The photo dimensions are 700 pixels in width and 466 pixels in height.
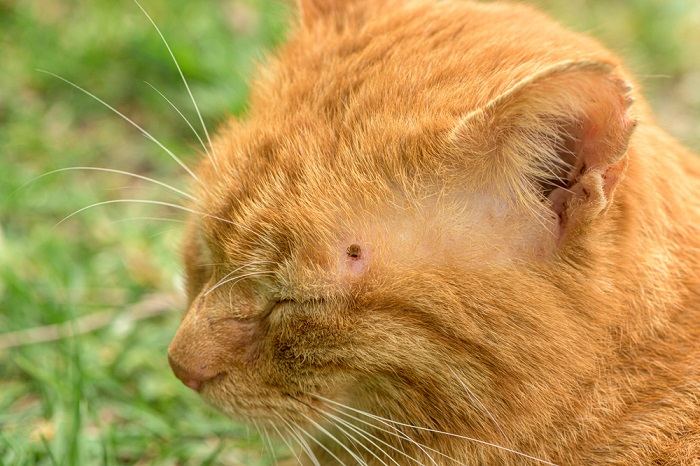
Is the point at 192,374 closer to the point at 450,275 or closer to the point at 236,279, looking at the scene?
the point at 236,279

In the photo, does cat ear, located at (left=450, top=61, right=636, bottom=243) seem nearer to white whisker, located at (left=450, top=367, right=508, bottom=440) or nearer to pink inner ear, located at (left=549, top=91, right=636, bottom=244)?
pink inner ear, located at (left=549, top=91, right=636, bottom=244)

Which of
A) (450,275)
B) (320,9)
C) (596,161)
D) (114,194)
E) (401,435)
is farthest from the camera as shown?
(114,194)

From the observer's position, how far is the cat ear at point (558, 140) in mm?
1991

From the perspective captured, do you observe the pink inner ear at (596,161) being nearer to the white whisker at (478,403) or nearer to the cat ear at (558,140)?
the cat ear at (558,140)

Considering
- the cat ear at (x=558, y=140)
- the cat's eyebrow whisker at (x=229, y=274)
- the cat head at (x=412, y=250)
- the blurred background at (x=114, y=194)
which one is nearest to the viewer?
the cat ear at (x=558, y=140)

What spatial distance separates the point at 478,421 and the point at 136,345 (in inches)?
75.9

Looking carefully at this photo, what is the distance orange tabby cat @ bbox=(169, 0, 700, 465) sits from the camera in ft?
7.52

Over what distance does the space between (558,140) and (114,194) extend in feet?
10.2

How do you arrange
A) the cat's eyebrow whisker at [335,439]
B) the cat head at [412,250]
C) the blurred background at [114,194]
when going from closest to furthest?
the cat head at [412,250]
the cat's eyebrow whisker at [335,439]
the blurred background at [114,194]

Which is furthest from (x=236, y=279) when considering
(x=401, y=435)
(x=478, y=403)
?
(x=478, y=403)

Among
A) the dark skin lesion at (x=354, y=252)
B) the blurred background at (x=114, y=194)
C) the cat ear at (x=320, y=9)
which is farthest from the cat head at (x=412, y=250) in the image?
the blurred background at (x=114, y=194)

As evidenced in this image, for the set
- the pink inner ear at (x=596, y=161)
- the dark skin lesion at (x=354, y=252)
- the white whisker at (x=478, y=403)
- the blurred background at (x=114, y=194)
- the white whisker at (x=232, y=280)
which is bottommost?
the blurred background at (x=114, y=194)

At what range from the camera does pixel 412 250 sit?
7.70 feet

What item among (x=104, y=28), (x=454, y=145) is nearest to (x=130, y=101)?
(x=104, y=28)
